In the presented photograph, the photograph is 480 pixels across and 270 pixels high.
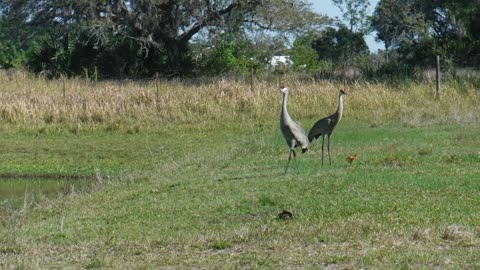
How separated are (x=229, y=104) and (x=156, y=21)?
16807 millimetres

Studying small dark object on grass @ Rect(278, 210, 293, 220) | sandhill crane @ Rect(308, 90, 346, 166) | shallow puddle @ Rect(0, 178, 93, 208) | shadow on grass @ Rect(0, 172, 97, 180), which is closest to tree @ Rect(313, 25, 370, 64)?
shadow on grass @ Rect(0, 172, 97, 180)

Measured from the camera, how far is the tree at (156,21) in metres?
43.5

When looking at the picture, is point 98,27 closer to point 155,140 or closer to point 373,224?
point 155,140

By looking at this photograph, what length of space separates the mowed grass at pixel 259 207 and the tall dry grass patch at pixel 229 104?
3295mm

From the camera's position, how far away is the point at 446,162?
16.2 m

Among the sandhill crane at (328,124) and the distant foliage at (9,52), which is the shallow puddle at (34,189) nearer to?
the sandhill crane at (328,124)

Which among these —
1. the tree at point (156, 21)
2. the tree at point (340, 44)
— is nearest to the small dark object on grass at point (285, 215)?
the tree at point (156, 21)

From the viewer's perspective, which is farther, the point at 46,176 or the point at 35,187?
the point at 46,176

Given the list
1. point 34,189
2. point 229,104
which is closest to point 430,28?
point 229,104

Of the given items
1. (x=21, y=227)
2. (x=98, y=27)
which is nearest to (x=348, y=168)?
(x=21, y=227)

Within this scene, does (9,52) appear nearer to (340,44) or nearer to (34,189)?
(340,44)

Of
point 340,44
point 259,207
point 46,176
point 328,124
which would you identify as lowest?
point 46,176

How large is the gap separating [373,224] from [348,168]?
5326 millimetres

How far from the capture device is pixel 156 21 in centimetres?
4494
